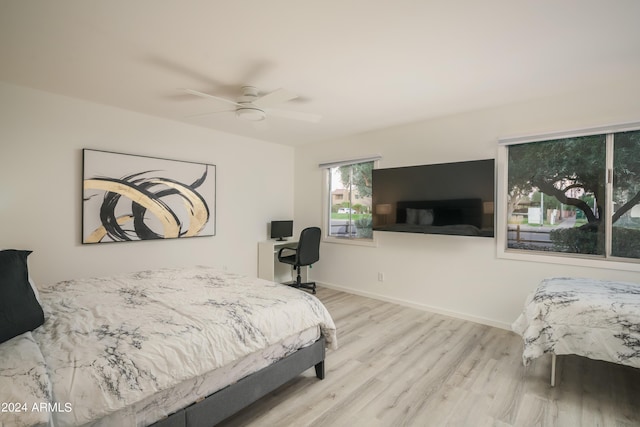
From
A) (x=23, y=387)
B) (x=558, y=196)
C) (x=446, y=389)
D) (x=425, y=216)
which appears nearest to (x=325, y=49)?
(x=425, y=216)

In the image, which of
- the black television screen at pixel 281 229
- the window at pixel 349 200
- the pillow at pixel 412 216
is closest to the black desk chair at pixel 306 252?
the black television screen at pixel 281 229

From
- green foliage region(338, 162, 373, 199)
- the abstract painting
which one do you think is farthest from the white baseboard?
the abstract painting

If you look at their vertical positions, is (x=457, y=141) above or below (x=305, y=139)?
below

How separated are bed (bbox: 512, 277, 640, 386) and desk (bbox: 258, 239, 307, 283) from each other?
3.32 metres

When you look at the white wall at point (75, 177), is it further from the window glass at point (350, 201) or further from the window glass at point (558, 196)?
the window glass at point (558, 196)

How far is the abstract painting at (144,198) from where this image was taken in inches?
125

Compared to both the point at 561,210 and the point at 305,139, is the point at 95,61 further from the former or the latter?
the point at 561,210

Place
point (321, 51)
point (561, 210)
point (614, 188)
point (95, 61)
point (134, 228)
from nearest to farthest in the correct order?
point (321, 51) < point (95, 61) < point (614, 188) < point (561, 210) < point (134, 228)

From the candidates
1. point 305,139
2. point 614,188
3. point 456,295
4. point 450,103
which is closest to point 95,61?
point 305,139

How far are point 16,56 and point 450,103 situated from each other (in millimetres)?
3806

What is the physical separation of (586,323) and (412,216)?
1969 mm

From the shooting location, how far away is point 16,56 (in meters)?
2.23

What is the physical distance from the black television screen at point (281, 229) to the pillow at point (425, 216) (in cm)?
227

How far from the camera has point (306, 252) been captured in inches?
174
